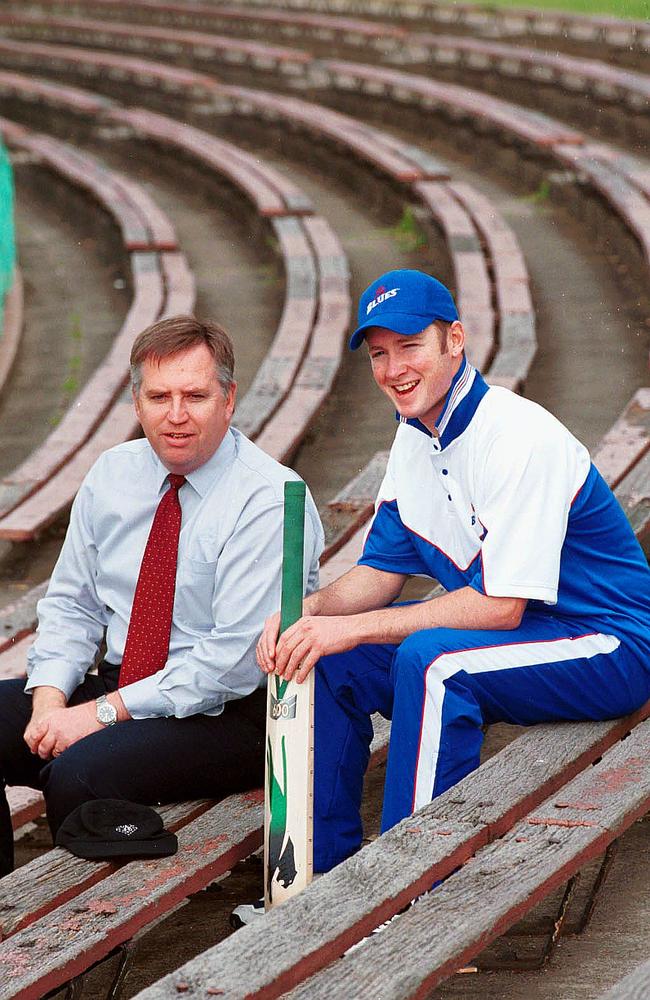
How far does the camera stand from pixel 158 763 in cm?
256

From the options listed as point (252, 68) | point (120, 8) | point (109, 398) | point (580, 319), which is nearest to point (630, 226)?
point (580, 319)

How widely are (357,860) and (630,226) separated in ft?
17.4

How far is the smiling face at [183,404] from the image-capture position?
2.61 metres

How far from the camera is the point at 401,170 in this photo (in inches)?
333

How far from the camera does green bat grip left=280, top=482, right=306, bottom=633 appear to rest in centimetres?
226

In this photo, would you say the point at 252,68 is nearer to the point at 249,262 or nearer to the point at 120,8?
the point at 120,8

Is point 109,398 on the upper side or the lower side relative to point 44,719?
upper

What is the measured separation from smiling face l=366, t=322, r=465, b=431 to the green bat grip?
35cm

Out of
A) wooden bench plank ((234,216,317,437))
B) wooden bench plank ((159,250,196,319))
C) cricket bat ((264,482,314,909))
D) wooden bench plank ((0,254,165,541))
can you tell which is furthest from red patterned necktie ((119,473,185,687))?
wooden bench plank ((159,250,196,319))

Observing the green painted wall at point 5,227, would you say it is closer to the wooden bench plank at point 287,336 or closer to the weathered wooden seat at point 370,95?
the wooden bench plank at point 287,336

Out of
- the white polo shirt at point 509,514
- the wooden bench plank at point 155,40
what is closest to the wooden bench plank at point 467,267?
the white polo shirt at point 509,514

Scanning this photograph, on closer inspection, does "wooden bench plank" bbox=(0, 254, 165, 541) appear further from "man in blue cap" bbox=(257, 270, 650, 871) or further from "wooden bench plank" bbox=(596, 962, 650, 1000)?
"wooden bench plank" bbox=(596, 962, 650, 1000)

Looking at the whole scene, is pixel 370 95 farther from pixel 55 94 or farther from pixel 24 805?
pixel 24 805

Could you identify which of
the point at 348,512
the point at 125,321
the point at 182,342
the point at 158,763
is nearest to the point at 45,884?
the point at 158,763
